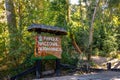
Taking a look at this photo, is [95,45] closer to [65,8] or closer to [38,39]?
[65,8]

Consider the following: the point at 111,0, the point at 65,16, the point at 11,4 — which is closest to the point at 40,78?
the point at 11,4

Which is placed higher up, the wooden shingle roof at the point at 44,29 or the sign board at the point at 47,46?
the wooden shingle roof at the point at 44,29

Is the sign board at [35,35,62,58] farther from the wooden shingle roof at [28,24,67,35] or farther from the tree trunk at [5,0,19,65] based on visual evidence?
the tree trunk at [5,0,19,65]

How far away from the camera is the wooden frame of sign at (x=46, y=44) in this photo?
8617 mm

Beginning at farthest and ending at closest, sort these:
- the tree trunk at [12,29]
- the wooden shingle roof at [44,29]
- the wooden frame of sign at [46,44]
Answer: the tree trunk at [12,29] → the wooden frame of sign at [46,44] → the wooden shingle roof at [44,29]

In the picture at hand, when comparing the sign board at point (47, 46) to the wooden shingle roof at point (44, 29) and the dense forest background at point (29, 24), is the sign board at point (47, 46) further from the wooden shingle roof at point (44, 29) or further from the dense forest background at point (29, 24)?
the dense forest background at point (29, 24)

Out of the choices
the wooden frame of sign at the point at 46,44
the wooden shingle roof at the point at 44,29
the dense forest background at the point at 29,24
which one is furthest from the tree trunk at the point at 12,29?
the wooden shingle roof at the point at 44,29

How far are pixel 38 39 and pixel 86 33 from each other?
6372 mm

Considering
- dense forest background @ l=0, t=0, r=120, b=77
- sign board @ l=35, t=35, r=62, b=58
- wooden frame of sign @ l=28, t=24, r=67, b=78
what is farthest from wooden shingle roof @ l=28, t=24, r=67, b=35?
dense forest background @ l=0, t=0, r=120, b=77

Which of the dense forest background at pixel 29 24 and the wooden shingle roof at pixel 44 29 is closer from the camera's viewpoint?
the wooden shingle roof at pixel 44 29

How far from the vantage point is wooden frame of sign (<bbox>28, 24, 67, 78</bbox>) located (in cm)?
862

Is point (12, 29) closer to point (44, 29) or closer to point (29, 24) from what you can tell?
point (29, 24)

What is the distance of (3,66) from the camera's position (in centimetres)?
959

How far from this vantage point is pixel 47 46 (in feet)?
29.8
